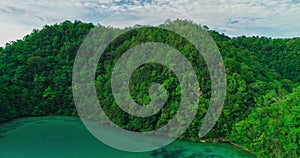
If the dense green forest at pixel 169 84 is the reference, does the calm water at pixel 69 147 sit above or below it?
below

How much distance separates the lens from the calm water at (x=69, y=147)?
8.95 meters

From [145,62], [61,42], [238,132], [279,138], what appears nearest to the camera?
[279,138]

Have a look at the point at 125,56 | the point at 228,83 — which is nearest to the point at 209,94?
the point at 228,83

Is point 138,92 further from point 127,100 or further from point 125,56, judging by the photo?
point 125,56

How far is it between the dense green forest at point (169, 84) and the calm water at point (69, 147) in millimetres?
803

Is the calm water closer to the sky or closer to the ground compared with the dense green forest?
closer to the ground

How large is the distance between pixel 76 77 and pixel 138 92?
16.6 feet

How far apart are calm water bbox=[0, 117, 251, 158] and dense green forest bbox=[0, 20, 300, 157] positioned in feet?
2.63

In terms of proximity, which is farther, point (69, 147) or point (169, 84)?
point (169, 84)

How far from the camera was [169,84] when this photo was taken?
37.7 feet

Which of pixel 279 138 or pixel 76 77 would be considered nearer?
pixel 279 138

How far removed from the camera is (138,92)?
479 inches

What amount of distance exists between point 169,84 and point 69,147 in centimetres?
451

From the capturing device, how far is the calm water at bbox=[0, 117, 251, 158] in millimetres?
8945
